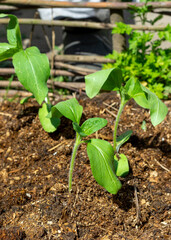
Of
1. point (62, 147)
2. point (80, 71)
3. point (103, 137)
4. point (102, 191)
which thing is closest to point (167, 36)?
point (80, 71)

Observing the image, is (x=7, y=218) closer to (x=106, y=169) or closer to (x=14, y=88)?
(x=106, y=169)

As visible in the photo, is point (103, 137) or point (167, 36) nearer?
point (103, 137)

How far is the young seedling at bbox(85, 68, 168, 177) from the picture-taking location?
4.65 ft

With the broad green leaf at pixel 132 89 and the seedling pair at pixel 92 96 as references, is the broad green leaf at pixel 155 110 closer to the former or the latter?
the seedling pair at pixel 92 96

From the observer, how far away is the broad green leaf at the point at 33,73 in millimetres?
1632

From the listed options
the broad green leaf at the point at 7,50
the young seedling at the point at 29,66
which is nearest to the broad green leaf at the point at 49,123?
the young seedling at the point at 29,66

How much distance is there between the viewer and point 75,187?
1653mm

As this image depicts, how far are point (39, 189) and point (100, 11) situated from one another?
93.9 inches

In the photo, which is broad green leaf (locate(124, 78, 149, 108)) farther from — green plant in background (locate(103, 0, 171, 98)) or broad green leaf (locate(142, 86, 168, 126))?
green plant in background (locate(103, 0, 171, 98))

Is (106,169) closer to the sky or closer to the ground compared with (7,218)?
closer to the sky

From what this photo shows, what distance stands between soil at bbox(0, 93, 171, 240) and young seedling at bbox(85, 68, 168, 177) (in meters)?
0.11

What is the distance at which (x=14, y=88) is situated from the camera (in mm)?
3041

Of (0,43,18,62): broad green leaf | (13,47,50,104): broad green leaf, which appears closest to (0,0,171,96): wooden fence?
(0,43,18,62): broad green leaf

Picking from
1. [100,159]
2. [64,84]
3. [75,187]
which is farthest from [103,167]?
[64,84]
